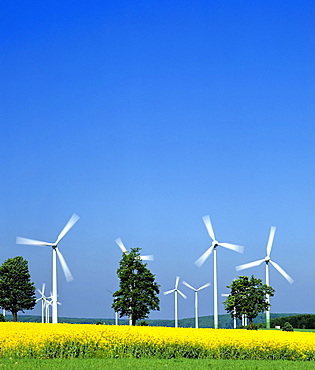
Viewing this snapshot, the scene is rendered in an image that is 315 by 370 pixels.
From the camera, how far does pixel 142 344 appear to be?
42.5m

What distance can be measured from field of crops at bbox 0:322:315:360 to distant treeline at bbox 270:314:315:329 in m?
71.9

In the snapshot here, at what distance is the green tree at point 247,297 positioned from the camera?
77500 millimetres

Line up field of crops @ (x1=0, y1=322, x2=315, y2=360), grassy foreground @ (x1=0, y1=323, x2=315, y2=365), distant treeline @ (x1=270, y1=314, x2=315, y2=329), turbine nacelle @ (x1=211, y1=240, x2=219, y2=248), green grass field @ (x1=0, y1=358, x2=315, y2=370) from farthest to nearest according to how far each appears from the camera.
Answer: distant treeline @ (x1=270, y1=314, x2=315, y2=329), turbine nacelle @ (x1=211, y1=240, x2=219, y2=248), field of crops @ (x1=0, y1=322, x2=315, y2=360), grassy foreground @ (x1=0, y1=323, x2=315, y2=365), green grass field @ (x1=0, y1=358, x2=315, y2=370)

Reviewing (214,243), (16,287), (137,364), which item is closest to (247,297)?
(214,243)

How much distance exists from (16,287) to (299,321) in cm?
5142

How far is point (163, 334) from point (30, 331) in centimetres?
855

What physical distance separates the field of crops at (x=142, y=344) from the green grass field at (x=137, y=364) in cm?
275

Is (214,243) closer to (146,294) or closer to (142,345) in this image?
(146,294)

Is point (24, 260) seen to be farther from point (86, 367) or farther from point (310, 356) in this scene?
point (86, 367)

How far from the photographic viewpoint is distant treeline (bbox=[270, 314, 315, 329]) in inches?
4628

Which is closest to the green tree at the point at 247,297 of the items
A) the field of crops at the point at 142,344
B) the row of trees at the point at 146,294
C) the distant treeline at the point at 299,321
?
the row of trees at the point at 146,294

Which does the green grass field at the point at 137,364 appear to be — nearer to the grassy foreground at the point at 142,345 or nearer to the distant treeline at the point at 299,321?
the grassy foreground at the point at 142,345

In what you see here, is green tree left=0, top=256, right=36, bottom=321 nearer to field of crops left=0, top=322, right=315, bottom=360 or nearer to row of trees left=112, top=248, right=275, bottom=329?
row of trees left=112, top=248, right=275, bottom=329

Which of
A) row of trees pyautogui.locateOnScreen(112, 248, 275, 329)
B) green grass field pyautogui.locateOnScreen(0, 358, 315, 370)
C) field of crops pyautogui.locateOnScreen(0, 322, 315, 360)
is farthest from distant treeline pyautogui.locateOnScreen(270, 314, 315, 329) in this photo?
green grass field pyautogui.locateOnScreen(0, 358, 315, 370)
